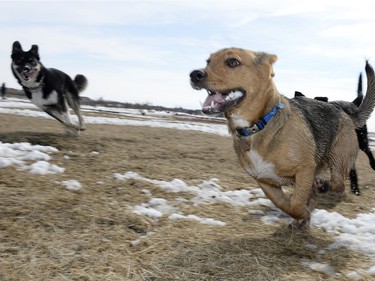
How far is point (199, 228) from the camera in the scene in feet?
14.4

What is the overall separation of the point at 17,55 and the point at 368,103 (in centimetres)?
871

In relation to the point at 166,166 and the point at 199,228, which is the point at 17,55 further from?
the point at 199,228

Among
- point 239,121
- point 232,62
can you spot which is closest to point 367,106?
point 239,121

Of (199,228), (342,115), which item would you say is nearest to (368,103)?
(342,115)

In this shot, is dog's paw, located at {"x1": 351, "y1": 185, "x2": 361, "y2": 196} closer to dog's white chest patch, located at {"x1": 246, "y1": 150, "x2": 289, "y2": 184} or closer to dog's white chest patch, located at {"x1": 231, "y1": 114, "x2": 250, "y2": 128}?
dog's white chest patch, located at {"x1": 246, "y1": 150, "x2": 289, "y2": 184}

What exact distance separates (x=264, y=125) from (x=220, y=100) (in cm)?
57

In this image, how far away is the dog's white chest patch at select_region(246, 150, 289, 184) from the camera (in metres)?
4.30

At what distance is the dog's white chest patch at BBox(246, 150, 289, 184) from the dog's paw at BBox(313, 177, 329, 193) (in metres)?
0.36

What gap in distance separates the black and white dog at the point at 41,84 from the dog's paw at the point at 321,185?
6.91 meters

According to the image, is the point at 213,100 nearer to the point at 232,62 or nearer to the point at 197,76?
the point at 197,76

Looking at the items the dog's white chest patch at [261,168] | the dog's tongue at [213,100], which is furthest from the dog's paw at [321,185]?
the dog's tongue at [213,100]

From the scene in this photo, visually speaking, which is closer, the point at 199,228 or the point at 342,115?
the point at 199,228

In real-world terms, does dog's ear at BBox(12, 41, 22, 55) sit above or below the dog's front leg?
above

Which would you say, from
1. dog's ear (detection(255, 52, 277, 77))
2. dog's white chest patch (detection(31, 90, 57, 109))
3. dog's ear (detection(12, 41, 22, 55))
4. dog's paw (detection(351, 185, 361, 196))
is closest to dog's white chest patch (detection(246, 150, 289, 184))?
dog's ear (detection(255, 52, 277, 77))
